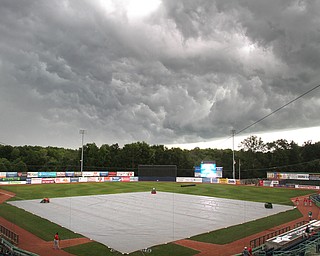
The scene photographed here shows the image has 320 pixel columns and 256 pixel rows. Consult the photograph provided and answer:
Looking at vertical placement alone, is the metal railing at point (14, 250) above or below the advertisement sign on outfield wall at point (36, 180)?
below

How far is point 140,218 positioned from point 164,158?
82737mm

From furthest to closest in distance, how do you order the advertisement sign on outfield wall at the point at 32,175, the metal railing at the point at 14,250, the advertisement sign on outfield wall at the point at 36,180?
the advertisement sign on outfield wall at the point at 32,175
the advertisement sign on outfield wall at the point at 36,180
the metal railing at the point at 14,250

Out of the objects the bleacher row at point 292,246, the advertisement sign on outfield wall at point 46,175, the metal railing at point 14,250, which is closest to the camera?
the bleacher row at point 292,246

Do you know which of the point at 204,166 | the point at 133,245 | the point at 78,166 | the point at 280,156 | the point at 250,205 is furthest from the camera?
the point at 280,156

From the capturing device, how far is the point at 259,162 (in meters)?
119

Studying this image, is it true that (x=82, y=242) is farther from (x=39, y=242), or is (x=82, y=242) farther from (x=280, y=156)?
(x=280, y=156)

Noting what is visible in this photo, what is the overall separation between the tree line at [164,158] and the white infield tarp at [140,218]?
196ft

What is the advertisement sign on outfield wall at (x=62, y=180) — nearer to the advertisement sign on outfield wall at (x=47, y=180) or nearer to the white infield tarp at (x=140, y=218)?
the advertisement sign on outfield wall at (x=47, y=180)

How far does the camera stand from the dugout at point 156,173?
95.4 meters

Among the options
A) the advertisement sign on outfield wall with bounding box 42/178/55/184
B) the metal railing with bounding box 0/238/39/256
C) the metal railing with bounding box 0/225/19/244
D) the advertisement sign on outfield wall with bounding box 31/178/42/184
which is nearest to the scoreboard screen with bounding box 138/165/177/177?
the advertisement sign on outfield wall with bounding box 42/178/55/184

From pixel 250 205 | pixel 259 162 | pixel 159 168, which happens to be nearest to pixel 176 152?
pixel 159 168

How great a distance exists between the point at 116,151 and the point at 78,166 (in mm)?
19047

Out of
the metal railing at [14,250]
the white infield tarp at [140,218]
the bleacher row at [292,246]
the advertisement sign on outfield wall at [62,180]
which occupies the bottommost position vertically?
the white infield tarp at [140,218]

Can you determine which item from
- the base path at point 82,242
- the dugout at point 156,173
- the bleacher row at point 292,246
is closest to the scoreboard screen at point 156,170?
the dugout at point 156,173
